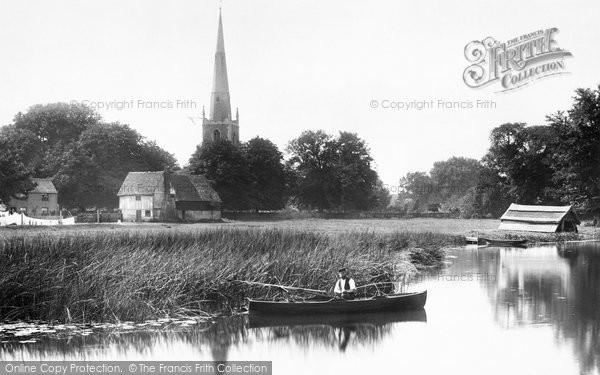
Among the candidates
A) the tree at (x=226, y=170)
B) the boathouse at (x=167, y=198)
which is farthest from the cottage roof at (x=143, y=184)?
the tree at (x=226, y=170)

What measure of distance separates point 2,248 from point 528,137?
238 ft

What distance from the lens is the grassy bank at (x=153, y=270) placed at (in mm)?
17734

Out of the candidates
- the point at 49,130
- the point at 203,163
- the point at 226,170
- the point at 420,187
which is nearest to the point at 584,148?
the point at 226,170

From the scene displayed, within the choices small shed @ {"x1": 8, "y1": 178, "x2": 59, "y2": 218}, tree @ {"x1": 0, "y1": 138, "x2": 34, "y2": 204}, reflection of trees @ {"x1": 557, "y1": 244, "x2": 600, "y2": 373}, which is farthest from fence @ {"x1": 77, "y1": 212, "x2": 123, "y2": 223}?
reflection of trees @ {"x1": 557, "y1": 244, "x2": 600, "y2": 373}

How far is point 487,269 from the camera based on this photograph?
3312cm

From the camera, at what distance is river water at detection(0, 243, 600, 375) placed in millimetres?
15422

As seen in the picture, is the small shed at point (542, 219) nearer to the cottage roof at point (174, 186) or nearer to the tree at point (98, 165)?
the cottage roof at point (174, 186)

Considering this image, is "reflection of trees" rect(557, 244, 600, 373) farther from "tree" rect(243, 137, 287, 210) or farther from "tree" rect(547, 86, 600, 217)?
"tree" rect(243, 137, 287, 210)

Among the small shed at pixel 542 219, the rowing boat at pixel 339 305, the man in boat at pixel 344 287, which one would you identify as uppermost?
the small shed at pixel 542 219

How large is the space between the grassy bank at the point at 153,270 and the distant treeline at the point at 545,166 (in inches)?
1609

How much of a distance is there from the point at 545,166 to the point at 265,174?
1391 inches

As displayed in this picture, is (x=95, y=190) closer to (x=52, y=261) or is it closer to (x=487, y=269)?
(x=487, y=269)

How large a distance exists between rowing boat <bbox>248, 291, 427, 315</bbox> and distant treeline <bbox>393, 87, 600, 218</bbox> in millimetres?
45800

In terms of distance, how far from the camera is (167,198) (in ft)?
234
